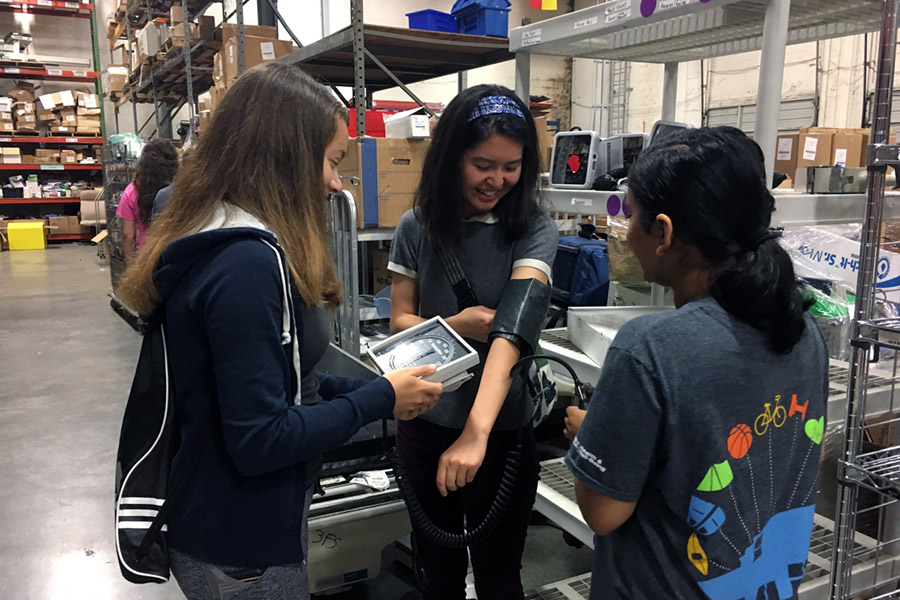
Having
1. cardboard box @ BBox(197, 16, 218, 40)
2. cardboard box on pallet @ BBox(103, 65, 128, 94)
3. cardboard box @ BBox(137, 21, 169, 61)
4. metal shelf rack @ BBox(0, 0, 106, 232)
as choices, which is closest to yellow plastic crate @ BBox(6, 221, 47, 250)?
metal shelf rack @ BBox(0, 0, 106, 232)

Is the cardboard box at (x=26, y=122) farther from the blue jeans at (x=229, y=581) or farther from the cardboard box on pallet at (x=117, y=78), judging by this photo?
the blue jeans at (x=229, y=581)

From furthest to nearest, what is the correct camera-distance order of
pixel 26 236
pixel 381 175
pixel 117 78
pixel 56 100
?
pixel 56 100 → pixel 26 236 → pixel 117 78 → pixel 381 175

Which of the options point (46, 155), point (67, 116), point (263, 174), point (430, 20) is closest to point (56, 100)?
point (67, 116)

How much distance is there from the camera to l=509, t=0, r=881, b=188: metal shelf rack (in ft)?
3.79

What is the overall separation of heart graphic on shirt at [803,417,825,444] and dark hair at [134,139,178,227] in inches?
168

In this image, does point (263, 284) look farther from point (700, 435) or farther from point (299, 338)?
point (700, 435)

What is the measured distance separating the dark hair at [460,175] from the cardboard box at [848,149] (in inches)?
146

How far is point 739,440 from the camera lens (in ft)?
2.63

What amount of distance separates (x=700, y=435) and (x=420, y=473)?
738mm

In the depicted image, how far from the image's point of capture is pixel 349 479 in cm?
206

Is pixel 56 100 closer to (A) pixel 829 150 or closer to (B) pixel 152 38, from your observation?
(B) pixel 152 38

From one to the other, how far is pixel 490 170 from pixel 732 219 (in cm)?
58

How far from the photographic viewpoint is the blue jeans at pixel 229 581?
98 centimetres

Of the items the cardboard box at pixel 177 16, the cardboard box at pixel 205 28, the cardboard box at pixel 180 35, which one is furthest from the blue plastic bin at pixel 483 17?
the cardboard box at pixel 177 16
